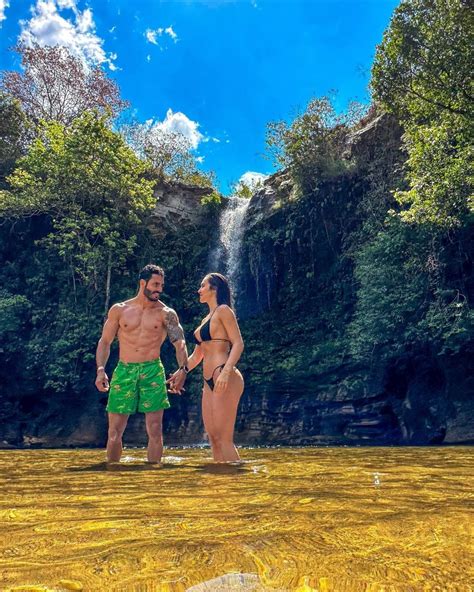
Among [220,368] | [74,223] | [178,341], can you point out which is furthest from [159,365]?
[74,223]

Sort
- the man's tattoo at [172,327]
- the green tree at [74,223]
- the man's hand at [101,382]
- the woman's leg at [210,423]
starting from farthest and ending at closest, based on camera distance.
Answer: the green tree at [74,223] → the man's tattoo at [172,327] → the man's hand at [101,382] → the woman's leg at [210,423]

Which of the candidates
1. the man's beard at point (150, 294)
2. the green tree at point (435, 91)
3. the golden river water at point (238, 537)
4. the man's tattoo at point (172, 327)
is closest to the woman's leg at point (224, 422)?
the man's tattoo at point (172, 327)

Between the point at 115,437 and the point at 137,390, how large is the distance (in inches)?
22.0

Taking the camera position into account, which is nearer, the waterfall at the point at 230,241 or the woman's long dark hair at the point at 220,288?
the woman's long dark hair at the point at 220,288

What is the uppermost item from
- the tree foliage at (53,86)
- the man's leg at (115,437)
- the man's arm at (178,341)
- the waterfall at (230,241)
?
the tree foliage at (53,86)

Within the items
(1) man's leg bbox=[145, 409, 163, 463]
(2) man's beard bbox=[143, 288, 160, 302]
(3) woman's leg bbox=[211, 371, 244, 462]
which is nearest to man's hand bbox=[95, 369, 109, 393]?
(1) man's leg bbox=[145, 409, 163, 463]

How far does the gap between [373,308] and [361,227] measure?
443cm

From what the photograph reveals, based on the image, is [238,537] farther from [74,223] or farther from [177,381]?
[74,223]

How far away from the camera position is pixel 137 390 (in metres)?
4.95

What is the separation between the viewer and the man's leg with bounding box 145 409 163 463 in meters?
4.66

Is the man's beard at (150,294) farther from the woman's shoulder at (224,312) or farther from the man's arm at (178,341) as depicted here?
the woman's shoulder at (224,312)

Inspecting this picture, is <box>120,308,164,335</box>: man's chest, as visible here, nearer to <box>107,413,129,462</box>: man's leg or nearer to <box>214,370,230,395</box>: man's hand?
<box>107,413,129,462</box>: man's leg

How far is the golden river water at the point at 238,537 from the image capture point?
3.60ft

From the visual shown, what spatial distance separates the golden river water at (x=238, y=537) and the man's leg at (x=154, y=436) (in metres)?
2.04
